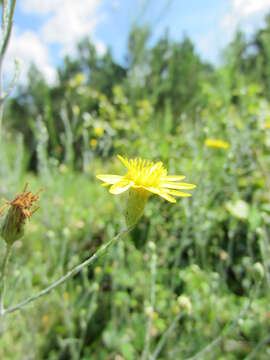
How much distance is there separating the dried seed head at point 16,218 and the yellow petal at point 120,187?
0.16 meters

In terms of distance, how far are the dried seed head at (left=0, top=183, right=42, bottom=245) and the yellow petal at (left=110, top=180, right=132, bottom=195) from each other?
0.16 meters

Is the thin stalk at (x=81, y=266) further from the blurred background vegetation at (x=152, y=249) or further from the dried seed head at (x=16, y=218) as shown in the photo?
the blurred background vegetation at (x=152, y=249)

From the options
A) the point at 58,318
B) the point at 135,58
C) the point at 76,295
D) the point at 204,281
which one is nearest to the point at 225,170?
the point at 204,281

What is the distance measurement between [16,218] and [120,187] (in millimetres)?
209

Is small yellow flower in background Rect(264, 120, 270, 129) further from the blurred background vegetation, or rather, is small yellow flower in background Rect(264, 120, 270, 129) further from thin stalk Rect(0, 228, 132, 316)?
thin stalk Rect(0, 228, 132, 316)

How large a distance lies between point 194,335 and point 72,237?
3.51ft

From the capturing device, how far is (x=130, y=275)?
2.15 metres

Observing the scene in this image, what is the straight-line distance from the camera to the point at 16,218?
704 mm

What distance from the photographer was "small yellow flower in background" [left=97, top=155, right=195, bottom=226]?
0.68 m

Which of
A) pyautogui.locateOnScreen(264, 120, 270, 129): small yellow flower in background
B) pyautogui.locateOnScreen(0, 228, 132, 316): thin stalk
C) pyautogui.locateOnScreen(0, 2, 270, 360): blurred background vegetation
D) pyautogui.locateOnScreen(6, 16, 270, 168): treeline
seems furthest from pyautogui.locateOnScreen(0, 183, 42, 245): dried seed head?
pyautogui.locateOnScreen(264, 120, 270, 129): small yellow flower in background

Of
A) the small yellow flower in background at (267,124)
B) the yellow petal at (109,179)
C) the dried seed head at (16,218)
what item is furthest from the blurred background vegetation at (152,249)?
the yellow petal at (109,179)

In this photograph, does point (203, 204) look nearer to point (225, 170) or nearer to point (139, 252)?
point (225, 170)

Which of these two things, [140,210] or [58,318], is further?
[58,318]

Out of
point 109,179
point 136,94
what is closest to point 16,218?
point 109,179
